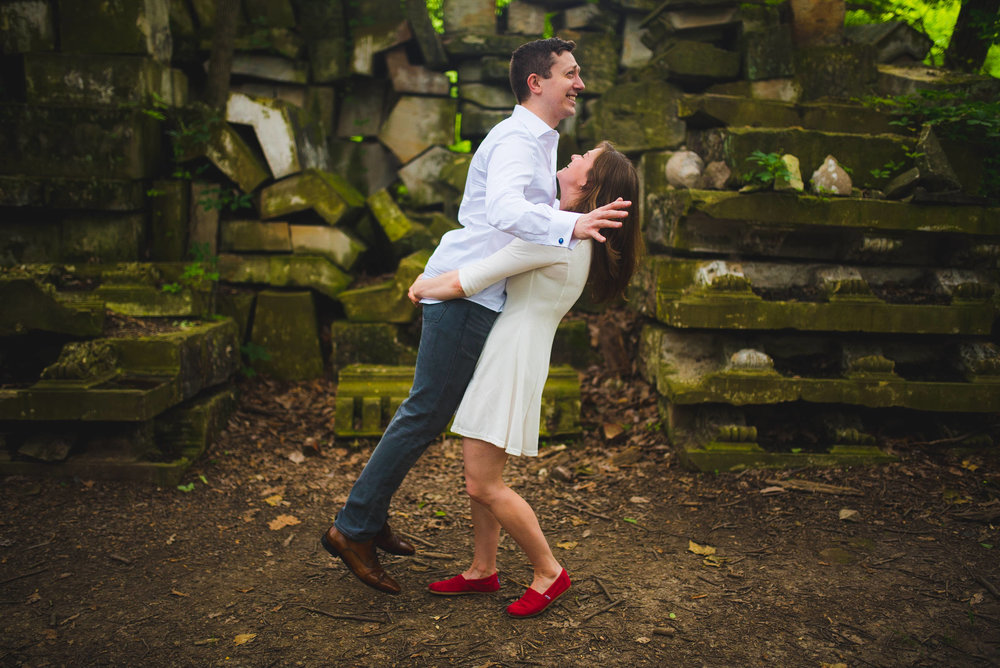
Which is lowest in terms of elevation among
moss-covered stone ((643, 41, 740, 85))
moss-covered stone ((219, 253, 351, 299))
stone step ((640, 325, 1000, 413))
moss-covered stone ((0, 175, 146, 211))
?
stone step ((640, 325, 1000, 413))

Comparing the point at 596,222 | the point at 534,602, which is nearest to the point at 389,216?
the point at 596,222

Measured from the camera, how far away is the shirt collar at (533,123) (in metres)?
2.87

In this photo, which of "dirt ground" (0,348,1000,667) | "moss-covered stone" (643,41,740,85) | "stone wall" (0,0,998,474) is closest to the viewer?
"dirt ground" (0,348,1000,667)

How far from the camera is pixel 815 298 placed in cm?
479

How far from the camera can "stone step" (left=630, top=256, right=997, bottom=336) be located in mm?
4551

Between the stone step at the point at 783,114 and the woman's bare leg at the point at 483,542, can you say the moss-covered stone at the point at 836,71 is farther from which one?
the woman's bare leg at the point at 483,542

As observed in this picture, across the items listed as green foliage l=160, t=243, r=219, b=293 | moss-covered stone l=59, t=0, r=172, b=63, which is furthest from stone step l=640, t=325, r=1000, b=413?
moss-covered stone l=59, t=0, r=172, b=63

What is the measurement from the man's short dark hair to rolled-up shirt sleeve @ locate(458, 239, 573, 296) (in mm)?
663

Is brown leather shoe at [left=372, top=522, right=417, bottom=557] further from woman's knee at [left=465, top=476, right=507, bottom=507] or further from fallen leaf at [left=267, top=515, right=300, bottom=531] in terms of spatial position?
fallen leaf at [left=267, top=515, right=300, bottom=531]

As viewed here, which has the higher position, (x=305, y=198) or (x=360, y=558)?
(x=305, y=198)

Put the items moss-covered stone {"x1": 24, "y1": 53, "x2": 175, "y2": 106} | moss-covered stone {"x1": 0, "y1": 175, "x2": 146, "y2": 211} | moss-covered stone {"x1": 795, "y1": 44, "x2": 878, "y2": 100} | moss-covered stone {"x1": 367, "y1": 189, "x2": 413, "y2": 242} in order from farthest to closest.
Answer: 1. moss-covered stone {"x1": 367, "y1": 189, "x2": 413, "y2": 242}
2. moss-covered stone {"x1": 795, "y1": 44, "x2": 878, "y2": 100}
3. moss-covered stone {"x1": 24, "y1": 53, "x2": 175, "y2": 106}
4. moss-covered stone {"x1": 0, "y1": 175, "x2": 146, "y2": 211}

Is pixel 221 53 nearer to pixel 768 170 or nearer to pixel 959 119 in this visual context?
pixel 768 170

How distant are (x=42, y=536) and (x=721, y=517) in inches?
142

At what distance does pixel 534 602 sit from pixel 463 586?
372mm
